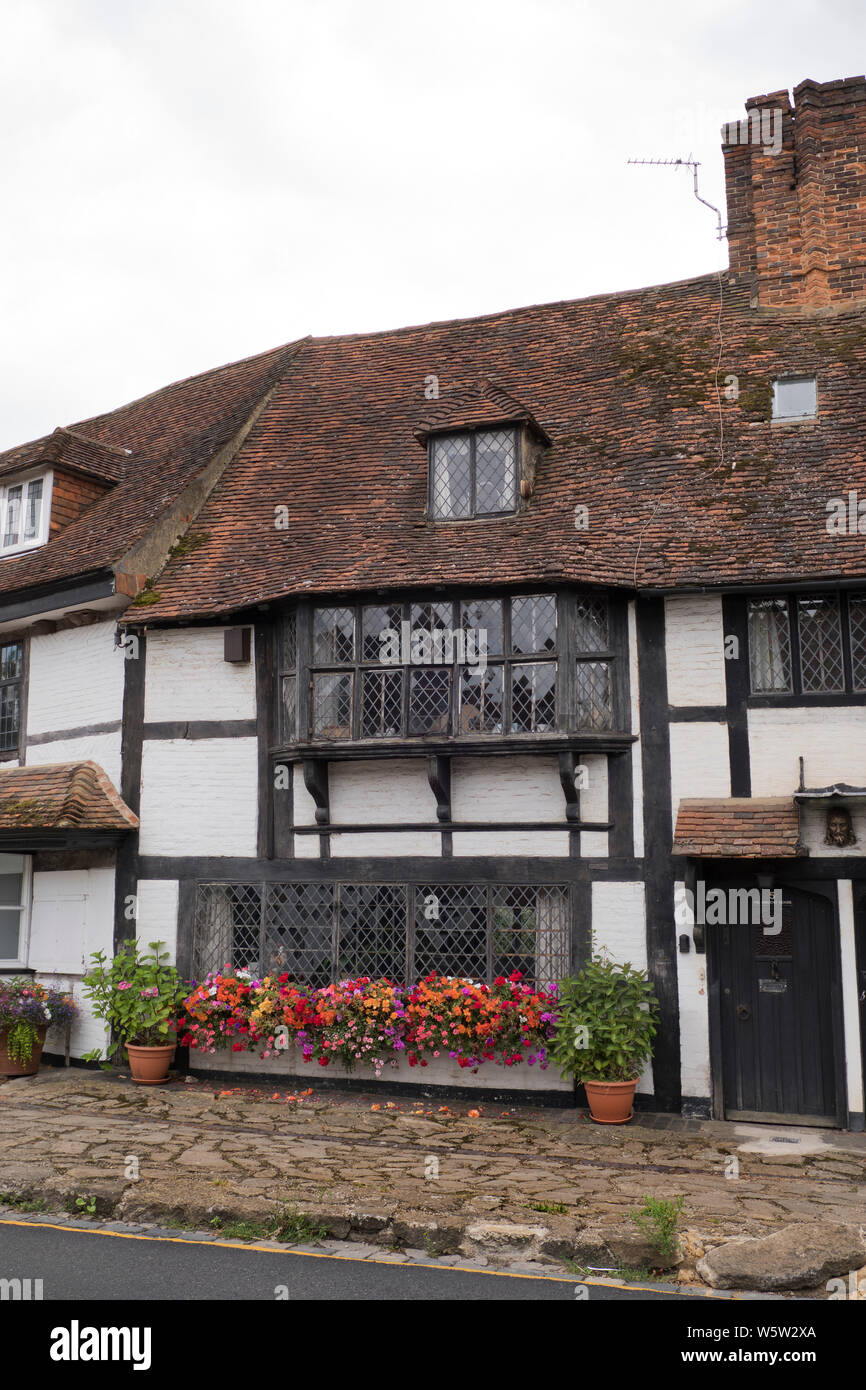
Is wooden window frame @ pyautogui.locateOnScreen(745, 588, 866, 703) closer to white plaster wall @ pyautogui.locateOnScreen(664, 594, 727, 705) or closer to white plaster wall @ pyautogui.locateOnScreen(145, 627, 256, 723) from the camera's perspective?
white plaster wall @ pyautogui.locateOnScreen(664, 594, 727, 705)

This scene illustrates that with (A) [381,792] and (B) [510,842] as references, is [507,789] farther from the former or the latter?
(A) [381,792]

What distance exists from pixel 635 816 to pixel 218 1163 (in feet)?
14.9

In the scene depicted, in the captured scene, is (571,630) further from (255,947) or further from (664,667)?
(255,947)

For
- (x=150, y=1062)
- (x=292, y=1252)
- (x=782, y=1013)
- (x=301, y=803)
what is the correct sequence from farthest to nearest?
(x=301, y=803)
(x=150, y=1062)
(x=782, y=1013)
(x=292, y=1252)

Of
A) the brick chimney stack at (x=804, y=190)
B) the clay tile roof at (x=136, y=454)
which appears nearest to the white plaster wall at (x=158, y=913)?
the clay tile roof at (x=136, y=454)

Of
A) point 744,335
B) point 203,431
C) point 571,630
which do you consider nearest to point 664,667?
point 571,630

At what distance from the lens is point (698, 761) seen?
Result: 998cm

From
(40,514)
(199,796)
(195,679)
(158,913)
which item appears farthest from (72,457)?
(158,913)

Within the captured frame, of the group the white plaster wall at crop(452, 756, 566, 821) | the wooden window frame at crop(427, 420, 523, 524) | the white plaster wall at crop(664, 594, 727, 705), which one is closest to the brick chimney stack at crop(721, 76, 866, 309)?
the wooden window frame at crop(427, 420, 523, 524)

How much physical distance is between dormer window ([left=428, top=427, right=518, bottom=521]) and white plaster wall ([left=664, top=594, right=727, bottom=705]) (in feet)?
7.20

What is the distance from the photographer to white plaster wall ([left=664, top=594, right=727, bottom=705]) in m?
10.0

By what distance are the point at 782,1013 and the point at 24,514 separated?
1070 centimetres

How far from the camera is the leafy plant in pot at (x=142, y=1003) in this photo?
35.7ft
